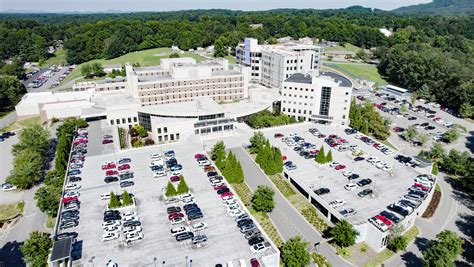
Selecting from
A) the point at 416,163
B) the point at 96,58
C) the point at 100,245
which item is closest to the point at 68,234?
the point at 100,245

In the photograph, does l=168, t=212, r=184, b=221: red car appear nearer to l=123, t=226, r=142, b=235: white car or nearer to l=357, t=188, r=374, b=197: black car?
l=123, t=226, r=142, b=235: white car

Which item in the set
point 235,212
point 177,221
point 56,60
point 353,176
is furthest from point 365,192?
point 56,60

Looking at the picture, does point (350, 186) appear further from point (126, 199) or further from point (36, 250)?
point (36, 250)

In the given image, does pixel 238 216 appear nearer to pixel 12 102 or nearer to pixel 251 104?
pixel 251 104

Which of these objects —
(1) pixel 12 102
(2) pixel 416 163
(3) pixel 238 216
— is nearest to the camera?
(3) pixel 238 216

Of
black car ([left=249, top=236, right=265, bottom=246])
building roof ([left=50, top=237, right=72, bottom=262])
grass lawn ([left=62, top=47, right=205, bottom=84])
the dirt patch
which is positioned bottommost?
the dirt patch

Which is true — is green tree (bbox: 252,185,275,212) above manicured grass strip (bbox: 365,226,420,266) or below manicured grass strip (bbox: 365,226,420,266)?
above

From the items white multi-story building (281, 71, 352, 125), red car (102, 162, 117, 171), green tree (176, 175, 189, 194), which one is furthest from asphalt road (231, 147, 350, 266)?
white multi-story building (281, 71, 352, 125)
